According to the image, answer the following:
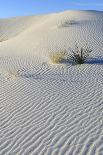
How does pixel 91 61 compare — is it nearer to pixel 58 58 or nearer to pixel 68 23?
pixel 58 58

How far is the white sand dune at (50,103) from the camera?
6480 mm

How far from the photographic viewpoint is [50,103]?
8719 millimetres

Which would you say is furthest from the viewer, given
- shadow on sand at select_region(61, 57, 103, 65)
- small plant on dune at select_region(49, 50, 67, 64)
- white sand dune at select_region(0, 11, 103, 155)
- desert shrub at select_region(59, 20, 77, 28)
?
desert shrub at select_region(59, 20, 77, 28)

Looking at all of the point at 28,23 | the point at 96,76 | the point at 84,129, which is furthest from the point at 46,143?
the point at 28,23

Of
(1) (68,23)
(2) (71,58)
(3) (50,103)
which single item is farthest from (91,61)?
(1) (68,23)

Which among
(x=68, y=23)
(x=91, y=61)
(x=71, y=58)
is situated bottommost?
(x=91, y=61)

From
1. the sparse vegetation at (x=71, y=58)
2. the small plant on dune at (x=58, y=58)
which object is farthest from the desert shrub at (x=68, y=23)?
the small plant on dune at (x=58, y=58)

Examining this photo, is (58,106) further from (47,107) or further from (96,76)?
(96,76)

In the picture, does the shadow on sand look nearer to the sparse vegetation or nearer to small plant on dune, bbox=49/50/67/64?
the sparse vegetation

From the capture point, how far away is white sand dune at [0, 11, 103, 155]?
21.3ft

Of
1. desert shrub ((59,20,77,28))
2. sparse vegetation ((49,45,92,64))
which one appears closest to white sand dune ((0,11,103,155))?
sparse vegetation ((49,45,92,64))

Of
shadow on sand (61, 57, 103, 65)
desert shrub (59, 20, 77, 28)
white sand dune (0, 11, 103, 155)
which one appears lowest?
white sand dune (0, 11, 103, 155)

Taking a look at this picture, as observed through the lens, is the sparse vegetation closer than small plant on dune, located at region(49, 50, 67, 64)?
Yes

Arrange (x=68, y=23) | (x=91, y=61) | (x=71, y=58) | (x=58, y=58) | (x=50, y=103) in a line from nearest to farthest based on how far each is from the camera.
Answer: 1. (x=50, y=103)
2. (x=58, y=58)
3. (x=91, y=61)
4. (x=71, y=58)
5. (x=68, y=23)
